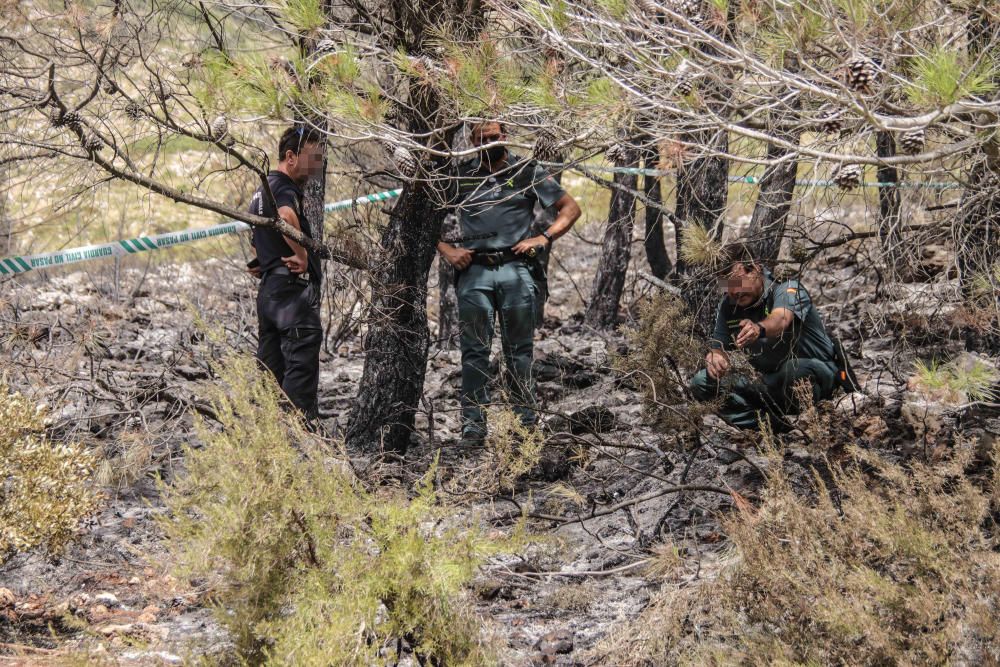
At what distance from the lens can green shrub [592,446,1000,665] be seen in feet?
9.18

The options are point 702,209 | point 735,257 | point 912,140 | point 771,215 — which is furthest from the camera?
point 702,209

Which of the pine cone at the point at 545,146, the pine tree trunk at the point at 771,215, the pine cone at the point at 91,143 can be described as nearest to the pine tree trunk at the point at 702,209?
the pine tree trunk at the point at 771,215

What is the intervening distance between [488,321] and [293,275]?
1117 mm

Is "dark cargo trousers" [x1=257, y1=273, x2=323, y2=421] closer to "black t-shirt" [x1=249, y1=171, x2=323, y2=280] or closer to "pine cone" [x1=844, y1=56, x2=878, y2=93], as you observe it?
"black t-shirt" [x1=249, y1=171, x2=323, y2=280]

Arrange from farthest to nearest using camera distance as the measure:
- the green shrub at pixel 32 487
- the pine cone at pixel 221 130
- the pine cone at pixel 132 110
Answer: the pine cone at pixel 132 110 < the pine cone at pixel 221 130 < the green shrub at pixel 32 487

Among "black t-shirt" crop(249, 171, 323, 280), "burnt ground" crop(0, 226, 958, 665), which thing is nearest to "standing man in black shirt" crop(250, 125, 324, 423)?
"black t-shirt" crop(249, 171, 323, 280)

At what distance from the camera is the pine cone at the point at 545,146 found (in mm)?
4215

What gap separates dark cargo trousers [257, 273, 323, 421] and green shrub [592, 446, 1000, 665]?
2394mm

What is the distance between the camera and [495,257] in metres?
5.55

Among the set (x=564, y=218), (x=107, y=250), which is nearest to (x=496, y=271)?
(x=564, y=218)

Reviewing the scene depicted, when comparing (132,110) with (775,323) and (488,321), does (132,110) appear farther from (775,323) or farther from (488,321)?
(775,323)

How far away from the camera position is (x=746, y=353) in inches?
200

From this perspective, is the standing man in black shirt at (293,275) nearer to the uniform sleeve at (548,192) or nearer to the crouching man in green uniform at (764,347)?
the uniform sleeve at (548,192)

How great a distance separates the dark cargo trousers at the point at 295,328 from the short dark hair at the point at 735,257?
2.10 metres
